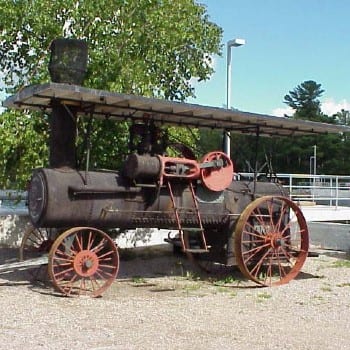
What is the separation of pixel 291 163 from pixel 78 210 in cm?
6110

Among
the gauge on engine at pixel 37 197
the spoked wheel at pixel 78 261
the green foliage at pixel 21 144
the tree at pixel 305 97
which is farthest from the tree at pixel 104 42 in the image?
the tree at pixel 305 97

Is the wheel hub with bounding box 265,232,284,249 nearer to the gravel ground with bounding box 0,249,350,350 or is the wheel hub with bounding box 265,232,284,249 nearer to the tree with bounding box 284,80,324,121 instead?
the gravel ground with bounding box 0,249,350,350

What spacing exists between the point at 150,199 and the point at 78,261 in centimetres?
152

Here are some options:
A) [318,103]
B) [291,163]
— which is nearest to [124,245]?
[291,163]

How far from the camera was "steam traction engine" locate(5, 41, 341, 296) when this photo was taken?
9523 mm

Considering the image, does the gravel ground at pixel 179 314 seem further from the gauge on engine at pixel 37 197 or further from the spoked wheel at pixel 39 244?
the gauge on engine at pixel 37 197

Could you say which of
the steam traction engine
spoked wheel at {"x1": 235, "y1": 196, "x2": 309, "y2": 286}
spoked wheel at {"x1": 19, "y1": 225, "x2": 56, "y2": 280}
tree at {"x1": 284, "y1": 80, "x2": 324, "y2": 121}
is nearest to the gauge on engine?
the steam traction engine

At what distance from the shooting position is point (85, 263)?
9.60 meters

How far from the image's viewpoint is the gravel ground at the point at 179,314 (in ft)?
22.2

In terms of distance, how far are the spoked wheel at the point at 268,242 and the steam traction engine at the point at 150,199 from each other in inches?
0.7

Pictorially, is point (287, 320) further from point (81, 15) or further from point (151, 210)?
point (81, 15)

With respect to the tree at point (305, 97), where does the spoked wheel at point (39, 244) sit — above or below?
below

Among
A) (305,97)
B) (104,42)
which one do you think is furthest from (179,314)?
(305,97)

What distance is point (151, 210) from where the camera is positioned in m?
10.3
